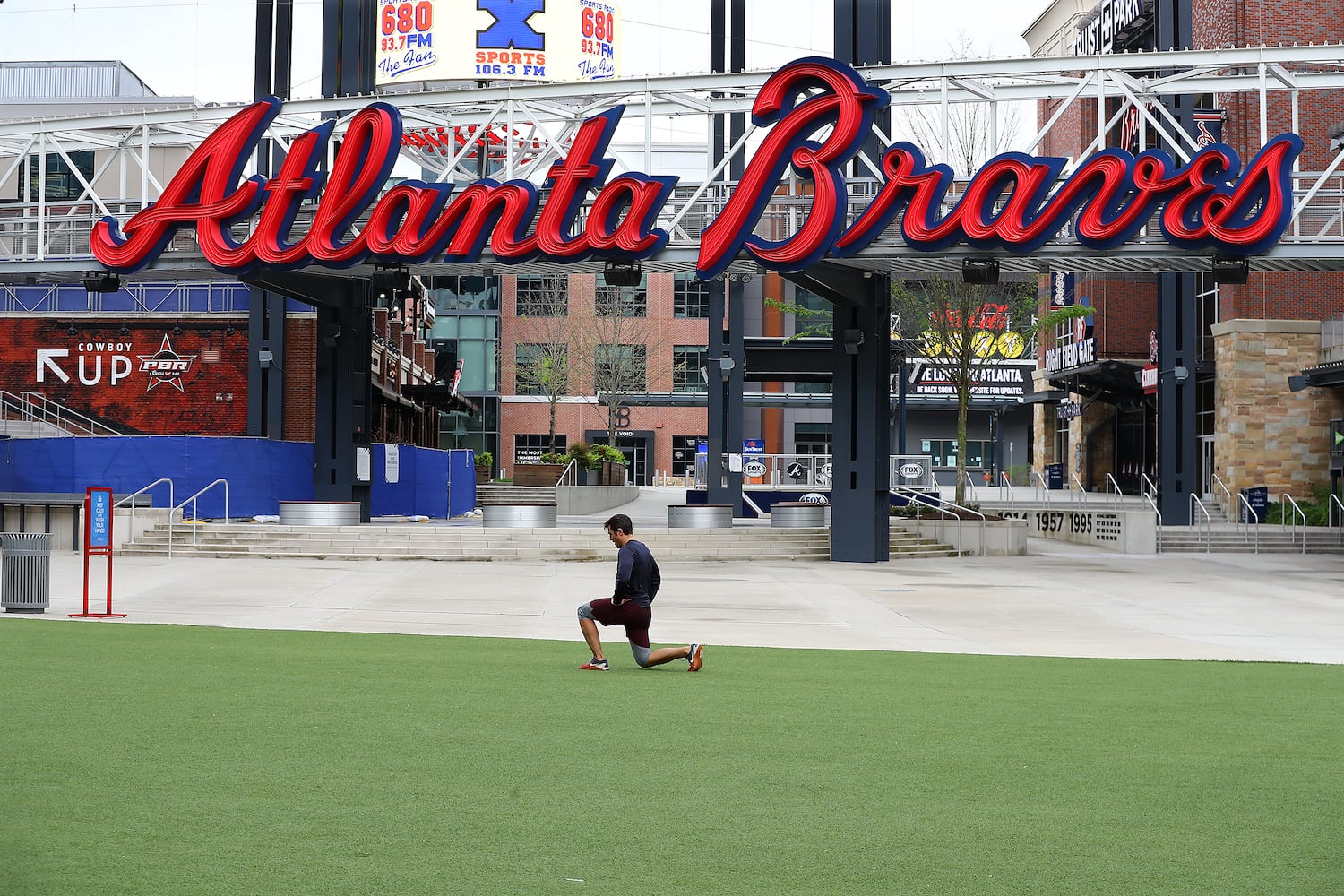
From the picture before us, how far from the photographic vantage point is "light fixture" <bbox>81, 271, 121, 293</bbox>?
102 ft

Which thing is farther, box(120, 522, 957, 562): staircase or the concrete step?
the concrete step

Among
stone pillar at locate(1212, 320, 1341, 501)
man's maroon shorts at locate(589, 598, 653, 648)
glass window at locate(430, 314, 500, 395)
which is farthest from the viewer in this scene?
glass window at locate(430, 314, 500, 395)

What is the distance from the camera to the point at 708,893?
6035mm

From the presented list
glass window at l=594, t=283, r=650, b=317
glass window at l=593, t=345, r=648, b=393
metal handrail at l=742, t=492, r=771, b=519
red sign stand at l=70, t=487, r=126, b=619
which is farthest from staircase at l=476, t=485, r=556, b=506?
red sign stand at l=70, t=487, r=126, b=619

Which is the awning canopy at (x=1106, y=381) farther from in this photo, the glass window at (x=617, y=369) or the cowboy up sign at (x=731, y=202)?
the cowboy up sign at (x=731, y=202)

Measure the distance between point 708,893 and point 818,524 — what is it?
27.7 m

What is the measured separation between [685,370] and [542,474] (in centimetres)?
3296

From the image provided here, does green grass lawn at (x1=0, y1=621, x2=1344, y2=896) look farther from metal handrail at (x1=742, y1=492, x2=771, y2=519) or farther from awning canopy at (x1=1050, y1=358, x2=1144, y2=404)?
awning canopy at (x1=1050, y1=358, x2=1144, y2=404)

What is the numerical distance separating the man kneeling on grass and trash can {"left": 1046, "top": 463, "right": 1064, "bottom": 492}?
165ft

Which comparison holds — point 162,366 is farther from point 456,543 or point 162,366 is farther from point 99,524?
point 99,524

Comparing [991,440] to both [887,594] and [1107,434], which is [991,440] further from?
[887,594]

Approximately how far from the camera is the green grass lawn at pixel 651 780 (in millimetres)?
6332

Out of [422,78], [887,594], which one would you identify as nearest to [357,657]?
[887,594]

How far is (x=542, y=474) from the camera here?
2119 inches
